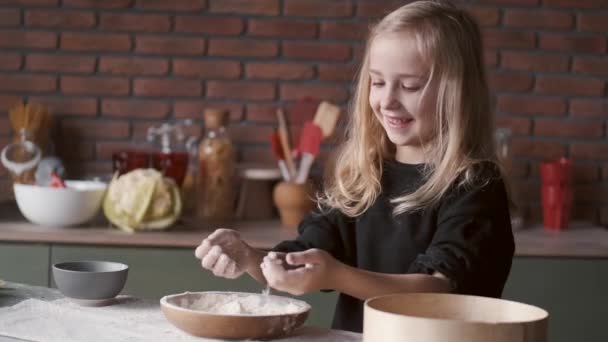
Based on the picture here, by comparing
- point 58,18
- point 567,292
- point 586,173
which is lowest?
point 567,292

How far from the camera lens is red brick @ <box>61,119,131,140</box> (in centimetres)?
310

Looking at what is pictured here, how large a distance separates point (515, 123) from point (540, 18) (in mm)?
338

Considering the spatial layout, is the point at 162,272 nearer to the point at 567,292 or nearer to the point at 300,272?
the point at 567,292

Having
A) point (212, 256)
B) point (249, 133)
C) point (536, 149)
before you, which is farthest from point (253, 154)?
point (212, 256)

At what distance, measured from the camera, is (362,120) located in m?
1.88

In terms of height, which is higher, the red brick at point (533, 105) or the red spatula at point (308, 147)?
the red brick at point (533, 105)

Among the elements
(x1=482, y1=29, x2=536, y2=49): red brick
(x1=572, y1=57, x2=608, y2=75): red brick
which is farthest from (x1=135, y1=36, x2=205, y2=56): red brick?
(x1=572, y1=57, x2=608, y2=75): red brick

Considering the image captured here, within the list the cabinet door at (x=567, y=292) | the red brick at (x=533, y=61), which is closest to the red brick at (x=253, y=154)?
the red brick at (x=533, y=61)

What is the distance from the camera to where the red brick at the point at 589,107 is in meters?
3.10

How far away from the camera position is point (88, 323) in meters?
1.38

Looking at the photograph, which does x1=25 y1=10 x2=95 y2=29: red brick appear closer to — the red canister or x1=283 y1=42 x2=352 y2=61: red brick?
x1=283 y1=42 x2=352 y2=61: red brick

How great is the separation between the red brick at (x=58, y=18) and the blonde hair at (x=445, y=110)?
4.89 feet

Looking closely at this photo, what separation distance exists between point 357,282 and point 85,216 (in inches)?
54.6

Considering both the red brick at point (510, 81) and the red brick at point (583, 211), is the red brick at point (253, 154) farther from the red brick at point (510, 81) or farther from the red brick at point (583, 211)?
the red brick at point (583, 211)
